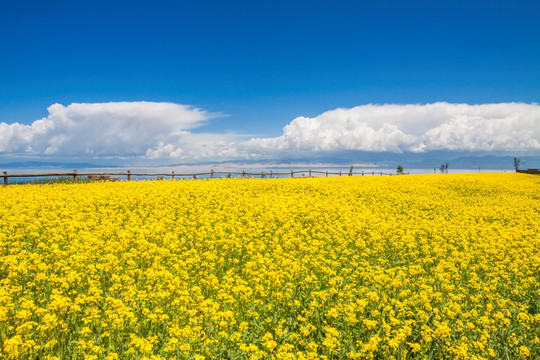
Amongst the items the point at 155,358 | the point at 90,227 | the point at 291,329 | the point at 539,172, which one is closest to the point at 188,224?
the point at 90,227

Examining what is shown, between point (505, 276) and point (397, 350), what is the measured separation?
5133 millimetres

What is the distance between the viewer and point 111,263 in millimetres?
7977

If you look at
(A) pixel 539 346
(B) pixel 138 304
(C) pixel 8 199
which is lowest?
(A) pixel 539 346

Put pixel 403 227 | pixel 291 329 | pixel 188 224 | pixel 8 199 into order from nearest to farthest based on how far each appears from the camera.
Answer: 1. pixel 291 329
2. pixel 188 224
3. pixel 403 227
4. pixel 8 199

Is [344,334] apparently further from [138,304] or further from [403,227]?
[403,227]

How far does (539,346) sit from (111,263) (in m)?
9.42

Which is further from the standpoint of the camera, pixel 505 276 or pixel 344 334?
pixel 505 276

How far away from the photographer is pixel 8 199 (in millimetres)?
16656

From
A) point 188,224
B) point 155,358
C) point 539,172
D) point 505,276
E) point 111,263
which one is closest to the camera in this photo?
point 155,358

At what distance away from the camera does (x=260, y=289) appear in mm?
6957

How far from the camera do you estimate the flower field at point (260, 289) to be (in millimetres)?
5504

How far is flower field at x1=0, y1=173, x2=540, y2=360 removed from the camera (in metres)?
5.50

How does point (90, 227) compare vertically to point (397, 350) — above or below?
above

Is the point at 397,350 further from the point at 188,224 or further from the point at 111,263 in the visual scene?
the point at 188,224
